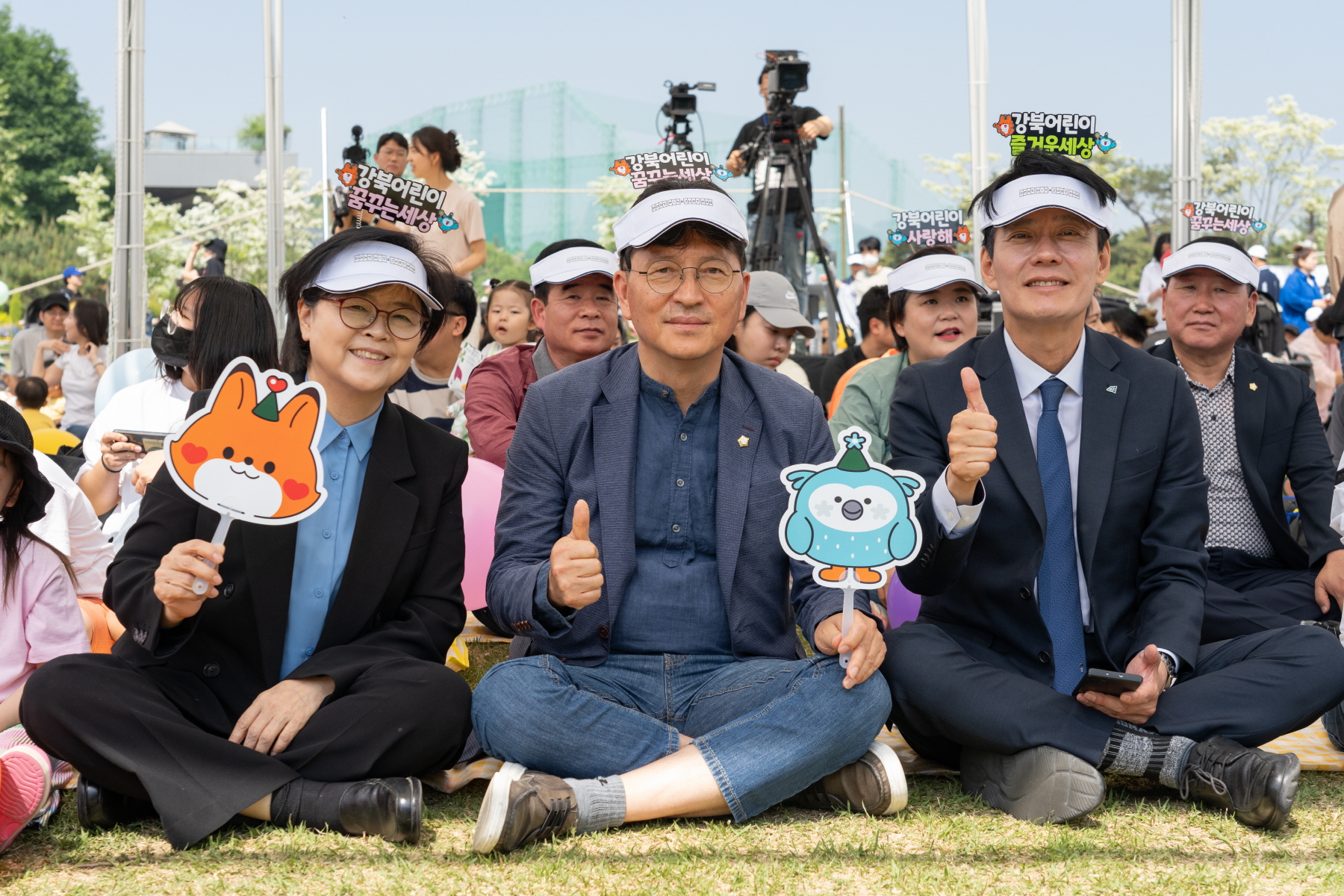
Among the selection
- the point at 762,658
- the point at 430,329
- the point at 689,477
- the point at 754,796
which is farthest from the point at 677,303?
the point at 754,796

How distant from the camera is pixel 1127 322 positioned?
656cm

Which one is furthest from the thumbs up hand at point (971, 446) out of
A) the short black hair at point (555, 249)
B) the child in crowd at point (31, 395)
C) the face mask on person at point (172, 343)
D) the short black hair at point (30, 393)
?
the short black hair at point (30, 393)

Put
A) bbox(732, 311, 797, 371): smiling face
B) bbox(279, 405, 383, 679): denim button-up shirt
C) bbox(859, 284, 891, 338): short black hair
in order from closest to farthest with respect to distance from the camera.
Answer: bbox(279, 405, 383, 679): denim button-up shirt → bbox(732, 311, 797, 371): smiling face → bbox(859, 284, 891, 338): short black hair

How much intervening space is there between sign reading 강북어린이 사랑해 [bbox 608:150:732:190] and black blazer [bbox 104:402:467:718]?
2.78m

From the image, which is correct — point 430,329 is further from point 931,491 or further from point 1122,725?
point 1122,725

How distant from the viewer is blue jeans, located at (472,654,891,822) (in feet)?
8.64

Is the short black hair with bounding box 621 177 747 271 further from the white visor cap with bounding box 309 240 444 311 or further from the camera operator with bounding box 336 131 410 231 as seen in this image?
the camera operator with bounding box 336 131 410 231

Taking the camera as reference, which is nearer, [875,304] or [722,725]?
[722,725]

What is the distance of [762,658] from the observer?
9.44 ft

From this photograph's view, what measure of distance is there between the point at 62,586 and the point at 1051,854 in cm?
234

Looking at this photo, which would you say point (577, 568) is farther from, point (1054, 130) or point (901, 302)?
point (1054, 130)

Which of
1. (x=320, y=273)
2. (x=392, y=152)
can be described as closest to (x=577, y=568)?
(x=320, y=273)

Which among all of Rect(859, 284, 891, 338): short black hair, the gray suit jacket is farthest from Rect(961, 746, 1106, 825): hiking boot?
Rect(859, 284, 891, 338): short black hair

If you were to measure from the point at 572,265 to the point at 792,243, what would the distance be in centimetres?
464
